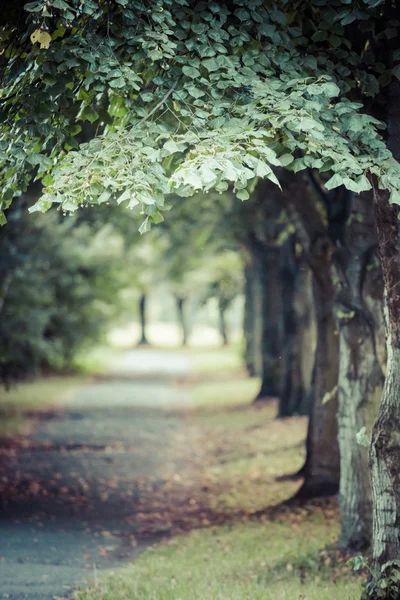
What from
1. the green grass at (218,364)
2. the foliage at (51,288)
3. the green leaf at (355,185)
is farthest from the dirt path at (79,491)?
the green grass at (218,364)

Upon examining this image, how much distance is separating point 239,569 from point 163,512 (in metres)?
3.25

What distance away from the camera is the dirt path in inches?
303

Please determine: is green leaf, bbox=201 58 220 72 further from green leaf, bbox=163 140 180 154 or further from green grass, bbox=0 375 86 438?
green grass, bbox=0 375 86 438

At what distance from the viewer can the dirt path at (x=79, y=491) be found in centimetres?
769

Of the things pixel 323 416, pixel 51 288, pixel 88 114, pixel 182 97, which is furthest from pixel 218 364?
pixel 182 97

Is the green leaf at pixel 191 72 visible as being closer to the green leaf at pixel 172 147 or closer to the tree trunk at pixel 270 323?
the green leaf at pixel 172 147

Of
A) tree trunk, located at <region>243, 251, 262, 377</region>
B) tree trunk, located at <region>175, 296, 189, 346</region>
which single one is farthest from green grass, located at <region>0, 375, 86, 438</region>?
tree trunk, located at <region>175, 296, 189, 346</region>

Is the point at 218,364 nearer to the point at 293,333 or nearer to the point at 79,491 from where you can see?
the point at 293,333

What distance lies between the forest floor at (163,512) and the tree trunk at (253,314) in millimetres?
5795

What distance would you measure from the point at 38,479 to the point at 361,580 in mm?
6764

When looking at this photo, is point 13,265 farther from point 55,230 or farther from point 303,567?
point 303,567

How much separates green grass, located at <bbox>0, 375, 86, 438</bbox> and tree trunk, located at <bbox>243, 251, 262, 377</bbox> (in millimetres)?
6637

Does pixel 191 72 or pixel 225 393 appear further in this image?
pixel 225 393

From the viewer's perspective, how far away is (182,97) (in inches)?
218
